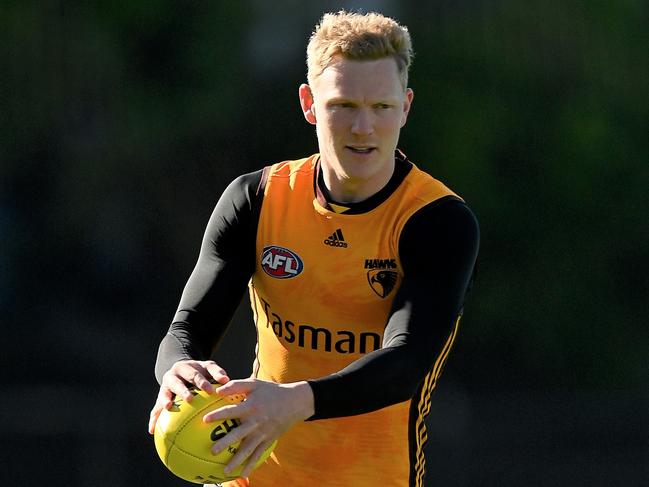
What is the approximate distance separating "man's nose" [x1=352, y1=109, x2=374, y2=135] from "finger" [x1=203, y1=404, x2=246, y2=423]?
1064mm

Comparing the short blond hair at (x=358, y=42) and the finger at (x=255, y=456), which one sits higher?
the short blond hair at (x=358, y=42)

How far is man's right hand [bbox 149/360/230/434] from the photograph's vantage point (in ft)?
12.5

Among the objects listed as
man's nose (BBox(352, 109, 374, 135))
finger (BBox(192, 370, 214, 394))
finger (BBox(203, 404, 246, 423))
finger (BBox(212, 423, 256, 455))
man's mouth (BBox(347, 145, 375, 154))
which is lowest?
finger (BBox(212, 423, 256, 455))

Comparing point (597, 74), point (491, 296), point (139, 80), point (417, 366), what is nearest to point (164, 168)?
point (139, 80)

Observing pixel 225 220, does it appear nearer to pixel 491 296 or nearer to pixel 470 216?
pixel 470 216

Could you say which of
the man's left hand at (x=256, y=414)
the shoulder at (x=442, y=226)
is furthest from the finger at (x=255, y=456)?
the shoulder at (x=442, y=226)

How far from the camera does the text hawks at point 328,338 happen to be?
14.5 ft

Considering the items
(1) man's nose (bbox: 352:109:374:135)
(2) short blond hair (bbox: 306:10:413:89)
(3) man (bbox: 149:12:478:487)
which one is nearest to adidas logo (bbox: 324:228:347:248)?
(3) man (bbox: 149:12:478:487)

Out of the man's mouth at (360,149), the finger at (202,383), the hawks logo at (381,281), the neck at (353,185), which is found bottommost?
the finger at (202,383)

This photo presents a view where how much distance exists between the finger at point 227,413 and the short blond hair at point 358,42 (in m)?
1.29

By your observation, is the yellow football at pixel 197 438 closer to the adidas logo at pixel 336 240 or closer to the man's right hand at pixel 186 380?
the man's right hand at pixel 186 380

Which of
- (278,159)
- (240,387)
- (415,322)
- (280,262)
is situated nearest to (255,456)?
(240,387)

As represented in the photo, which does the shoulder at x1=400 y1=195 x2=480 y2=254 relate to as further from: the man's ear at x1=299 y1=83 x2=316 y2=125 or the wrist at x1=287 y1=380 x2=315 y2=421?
the wrist at x1=287 y1=380 x2=315 y2=421

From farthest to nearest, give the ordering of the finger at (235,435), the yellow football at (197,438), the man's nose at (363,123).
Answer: the man's nose at (363,123)
the yellow football at (197,438)
the finger at (235,435)
